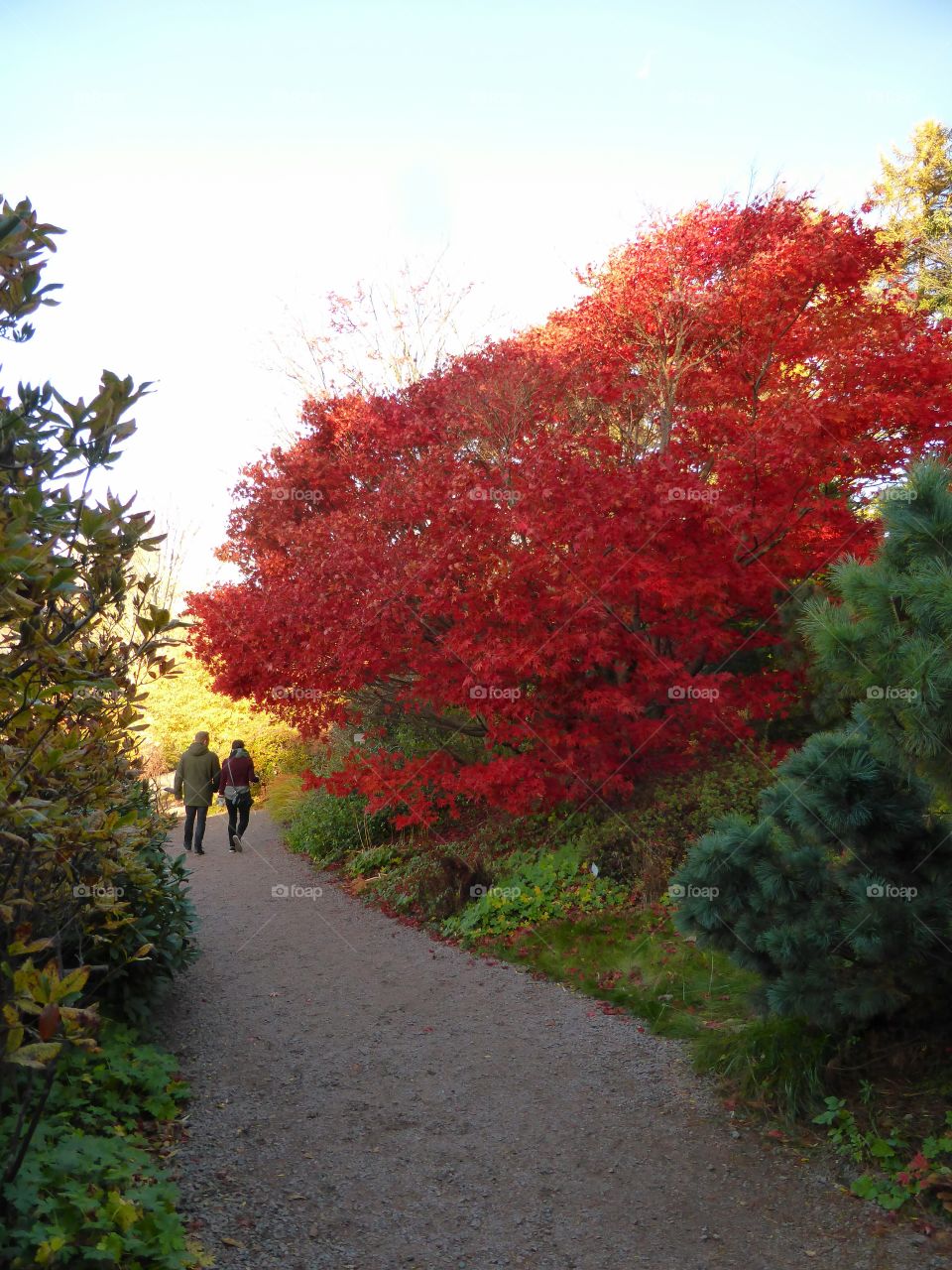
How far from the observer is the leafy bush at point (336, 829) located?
12.0m

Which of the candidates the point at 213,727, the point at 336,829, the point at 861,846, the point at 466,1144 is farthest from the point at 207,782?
the point at 861,846

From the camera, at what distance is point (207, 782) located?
42.1ft

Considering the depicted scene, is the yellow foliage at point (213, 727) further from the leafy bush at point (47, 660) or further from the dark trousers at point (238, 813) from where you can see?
the leafy bush at point (47, 660)

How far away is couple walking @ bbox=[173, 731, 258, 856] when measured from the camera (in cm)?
1277

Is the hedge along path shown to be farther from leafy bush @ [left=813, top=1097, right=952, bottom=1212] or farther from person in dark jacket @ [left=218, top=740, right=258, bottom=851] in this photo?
person in dark jacket @ [left=218, top=740, right=258, bottom=851]

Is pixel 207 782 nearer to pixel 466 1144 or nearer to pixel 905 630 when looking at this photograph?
pixel 466 1144

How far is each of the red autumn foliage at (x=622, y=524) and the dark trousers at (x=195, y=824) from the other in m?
3.70

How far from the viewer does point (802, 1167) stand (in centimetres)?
421

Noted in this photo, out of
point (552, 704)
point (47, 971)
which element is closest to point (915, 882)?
point (47, 971)

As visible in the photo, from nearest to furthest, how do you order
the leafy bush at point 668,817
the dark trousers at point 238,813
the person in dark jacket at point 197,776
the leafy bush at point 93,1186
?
1. the leafy bush at point 93,1186
2. the leafy bush at point 668,817
3. the person in dark jacket at point 197,776
4. the dark trousers at point 238,813

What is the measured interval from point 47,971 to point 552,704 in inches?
239

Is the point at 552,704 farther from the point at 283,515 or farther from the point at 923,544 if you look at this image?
the point at 283,515

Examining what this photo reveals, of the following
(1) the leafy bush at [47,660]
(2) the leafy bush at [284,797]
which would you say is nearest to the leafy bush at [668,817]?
(1) the leafy bush at [47,660]

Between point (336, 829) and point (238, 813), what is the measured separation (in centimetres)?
196
